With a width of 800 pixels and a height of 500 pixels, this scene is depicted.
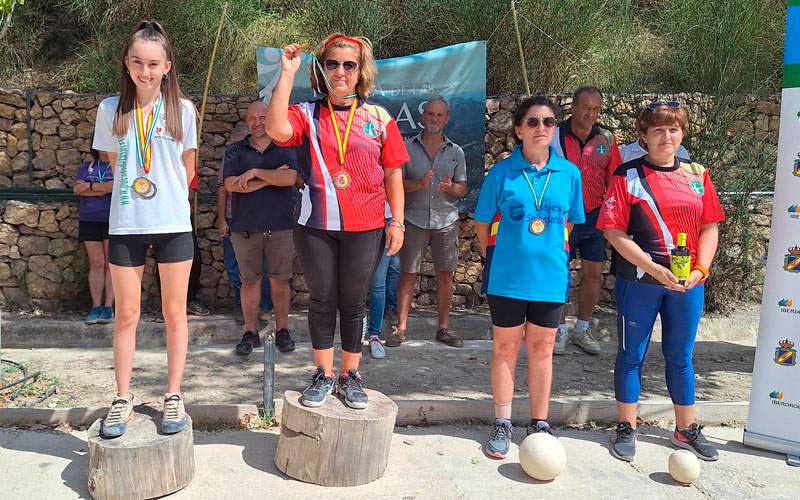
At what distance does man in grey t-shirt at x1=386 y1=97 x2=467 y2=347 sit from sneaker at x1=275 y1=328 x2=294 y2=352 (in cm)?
87

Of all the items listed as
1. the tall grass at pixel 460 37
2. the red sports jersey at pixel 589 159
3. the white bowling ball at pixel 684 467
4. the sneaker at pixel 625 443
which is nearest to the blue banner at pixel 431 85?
the tall grass at pixel 460 37

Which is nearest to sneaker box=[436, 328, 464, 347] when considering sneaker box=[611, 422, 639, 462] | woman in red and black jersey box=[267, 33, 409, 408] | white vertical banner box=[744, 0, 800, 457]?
sneaker box=[611, 422, 639, 462]

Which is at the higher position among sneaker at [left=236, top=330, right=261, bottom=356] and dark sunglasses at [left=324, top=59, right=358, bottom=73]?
dark sunglasses at [left=324, top=59, right=358, bottom=73]

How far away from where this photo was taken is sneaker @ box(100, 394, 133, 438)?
11.5 ft

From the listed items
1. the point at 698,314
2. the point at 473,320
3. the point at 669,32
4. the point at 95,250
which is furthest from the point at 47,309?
the point at 669,32

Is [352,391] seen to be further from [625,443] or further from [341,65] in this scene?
[341,65]

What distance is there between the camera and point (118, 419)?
11.8 feet

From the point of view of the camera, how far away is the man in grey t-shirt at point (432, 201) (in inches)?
240

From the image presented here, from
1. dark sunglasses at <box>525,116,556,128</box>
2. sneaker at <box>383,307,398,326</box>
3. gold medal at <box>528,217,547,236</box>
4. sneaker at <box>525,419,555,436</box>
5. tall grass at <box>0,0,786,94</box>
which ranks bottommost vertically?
sneaker at <box>525,419,555,436</box>

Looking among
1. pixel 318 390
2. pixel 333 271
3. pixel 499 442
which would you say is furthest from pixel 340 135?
pixel 499 442

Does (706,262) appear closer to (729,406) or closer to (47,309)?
(729,406)

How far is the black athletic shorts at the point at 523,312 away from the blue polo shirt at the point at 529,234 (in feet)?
0.17

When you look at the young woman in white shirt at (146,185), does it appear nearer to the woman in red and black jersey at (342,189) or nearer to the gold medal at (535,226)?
the woman in red and black jersey at (342,189)

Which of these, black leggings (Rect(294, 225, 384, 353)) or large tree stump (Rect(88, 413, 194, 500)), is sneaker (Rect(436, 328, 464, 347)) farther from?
large tree stump (Rect(88, 413, 194, 500))
